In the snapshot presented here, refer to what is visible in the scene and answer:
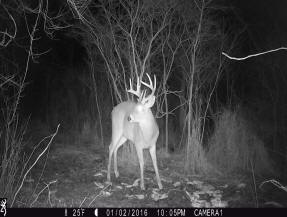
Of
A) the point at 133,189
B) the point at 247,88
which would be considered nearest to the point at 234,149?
the point at 133,189

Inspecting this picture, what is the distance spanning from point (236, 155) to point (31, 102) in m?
12.9

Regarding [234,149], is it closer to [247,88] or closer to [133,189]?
[133,189]

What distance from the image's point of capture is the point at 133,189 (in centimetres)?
577

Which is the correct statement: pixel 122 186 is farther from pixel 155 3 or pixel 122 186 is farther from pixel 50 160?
pixel 155 3

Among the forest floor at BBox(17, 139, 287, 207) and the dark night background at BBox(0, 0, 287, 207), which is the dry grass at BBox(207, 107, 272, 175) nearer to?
the dark night background at BBox(0, 0, 287, 207)

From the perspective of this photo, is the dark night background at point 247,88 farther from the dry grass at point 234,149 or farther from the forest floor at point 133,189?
the forest floor at point 133,189

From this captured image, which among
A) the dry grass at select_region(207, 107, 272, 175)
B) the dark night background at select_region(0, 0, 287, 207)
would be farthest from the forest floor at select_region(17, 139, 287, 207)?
the dark night background at select_region(0, 0, 287, 207)

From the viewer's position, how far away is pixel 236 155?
23.6ft

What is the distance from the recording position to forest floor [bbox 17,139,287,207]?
500 centimetres

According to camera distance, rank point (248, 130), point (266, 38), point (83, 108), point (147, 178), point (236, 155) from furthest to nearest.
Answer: point (83, 108), point (266, 38), point (248, 130), point (236, 155), point (147, 178)

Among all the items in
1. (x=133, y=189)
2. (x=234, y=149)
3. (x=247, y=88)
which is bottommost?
(x=133, y=189)

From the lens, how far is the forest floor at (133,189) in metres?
5.00

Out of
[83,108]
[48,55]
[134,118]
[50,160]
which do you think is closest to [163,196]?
[134,118]

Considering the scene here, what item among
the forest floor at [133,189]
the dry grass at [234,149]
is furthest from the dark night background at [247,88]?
the forest floor at [133,189]
